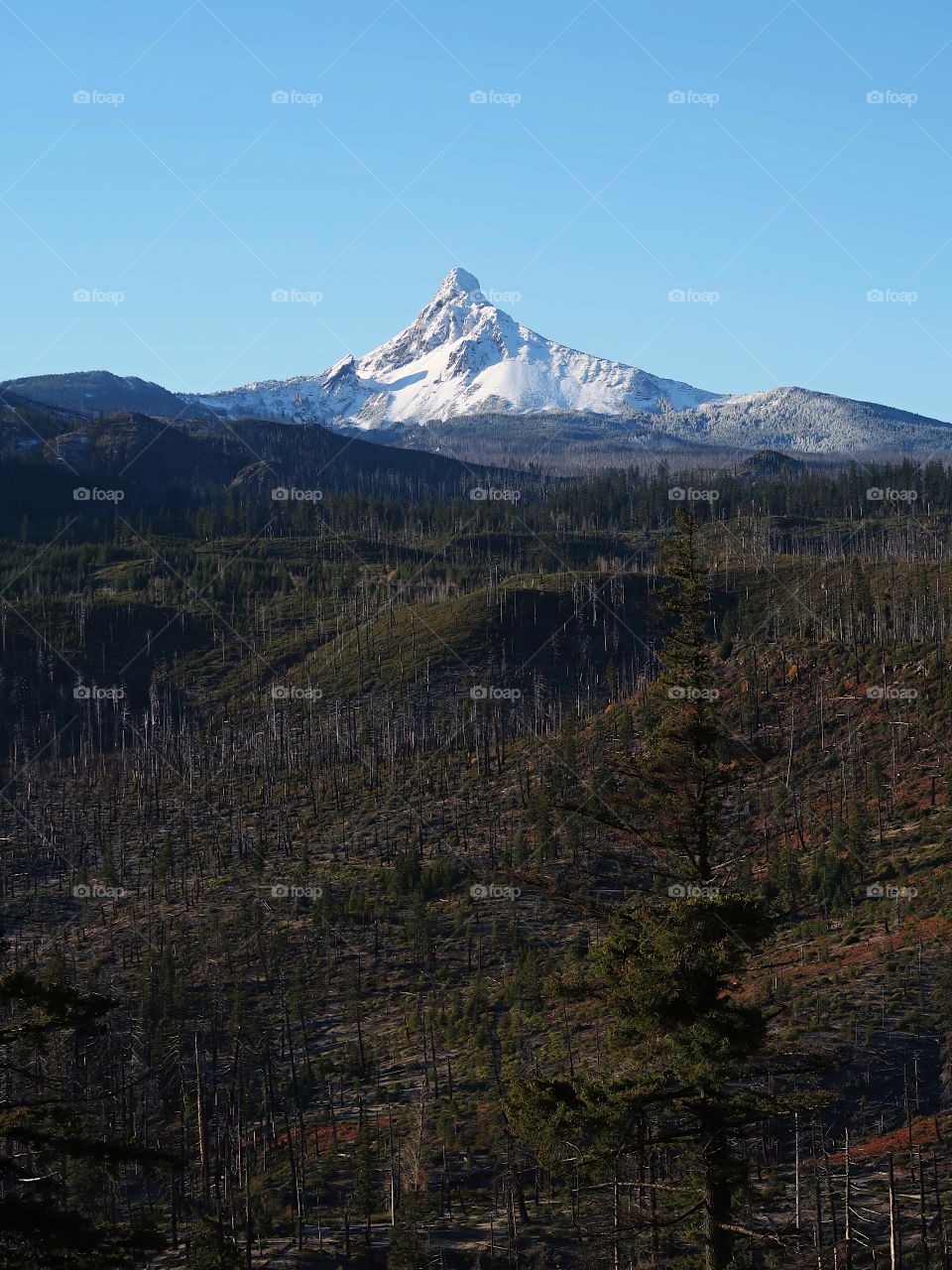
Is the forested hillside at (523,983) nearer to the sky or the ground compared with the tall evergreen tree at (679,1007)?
nearer to the ground

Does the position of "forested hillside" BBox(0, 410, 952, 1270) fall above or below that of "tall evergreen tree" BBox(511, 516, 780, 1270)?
below

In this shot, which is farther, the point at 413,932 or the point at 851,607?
the point at 851,607

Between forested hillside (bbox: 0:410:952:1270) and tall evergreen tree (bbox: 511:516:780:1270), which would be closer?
tall evergreen tree (bbox: 511:516:780:1270)

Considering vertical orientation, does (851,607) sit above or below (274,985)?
above

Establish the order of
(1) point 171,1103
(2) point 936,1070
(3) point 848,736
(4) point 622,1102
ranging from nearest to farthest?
(4) point 622,1102, (2) point 936,1070, (1) point 171,1103, (3) point 848,736

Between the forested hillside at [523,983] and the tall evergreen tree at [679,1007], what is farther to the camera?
the forested hillside at [523,983]

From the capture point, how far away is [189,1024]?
109750 mm

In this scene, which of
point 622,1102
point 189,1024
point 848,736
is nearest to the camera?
point 622,1102

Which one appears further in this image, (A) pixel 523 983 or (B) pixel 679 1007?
(A) pixel 523 983

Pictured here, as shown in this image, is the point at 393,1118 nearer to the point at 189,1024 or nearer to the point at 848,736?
the point at 189,1024

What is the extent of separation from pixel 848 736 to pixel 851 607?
49.3m

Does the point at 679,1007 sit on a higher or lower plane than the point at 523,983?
higher

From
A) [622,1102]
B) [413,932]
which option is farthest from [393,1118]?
[622,1102]

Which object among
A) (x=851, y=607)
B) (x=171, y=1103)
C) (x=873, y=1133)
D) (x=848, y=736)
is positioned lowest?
(x=171, y=1103)
